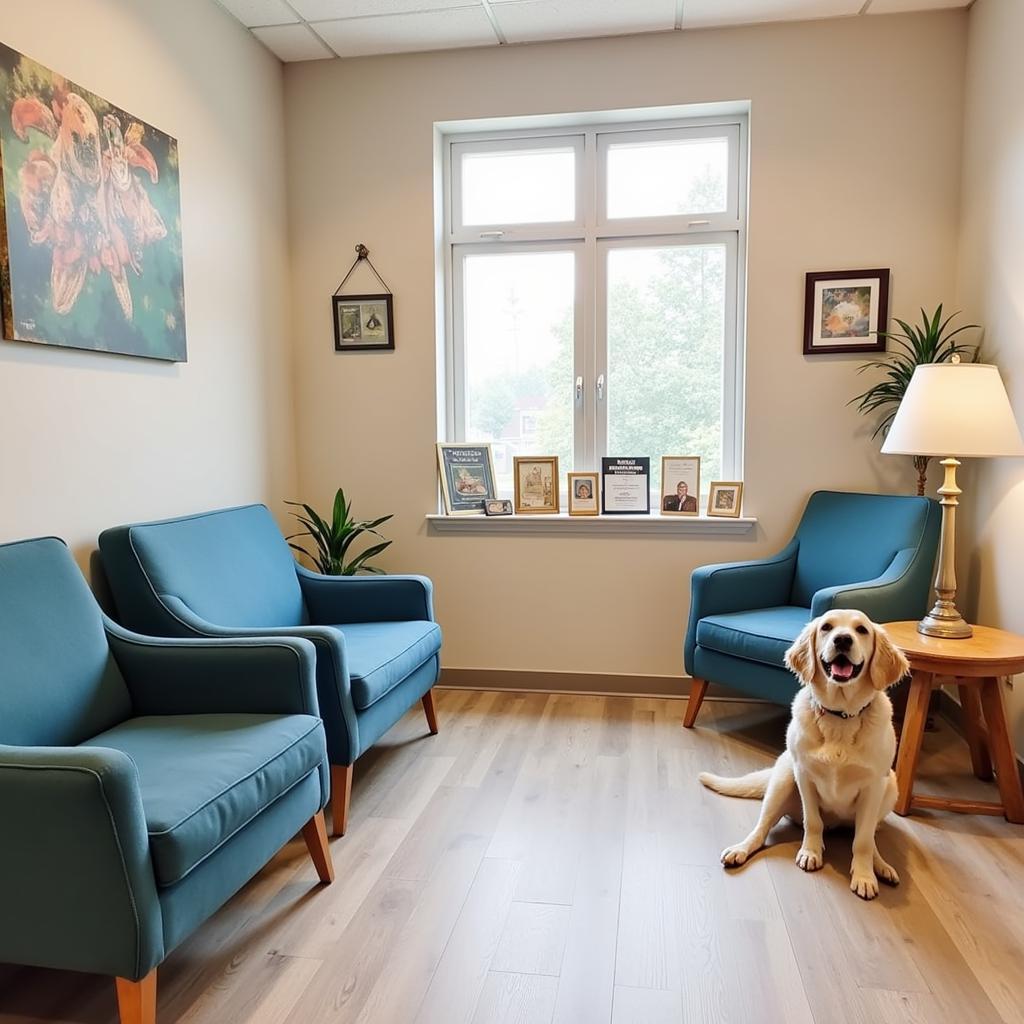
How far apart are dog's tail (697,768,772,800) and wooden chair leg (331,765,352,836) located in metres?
1.14

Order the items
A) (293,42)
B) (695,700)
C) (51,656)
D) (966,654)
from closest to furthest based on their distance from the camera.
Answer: (51,656), (966,654), (695,700), (293,42)


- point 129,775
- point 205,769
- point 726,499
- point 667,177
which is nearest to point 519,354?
point 667,177

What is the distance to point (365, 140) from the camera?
11.6ft

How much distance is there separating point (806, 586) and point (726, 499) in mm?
499

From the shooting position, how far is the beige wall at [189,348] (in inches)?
84.7

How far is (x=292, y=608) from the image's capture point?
289 centimetres

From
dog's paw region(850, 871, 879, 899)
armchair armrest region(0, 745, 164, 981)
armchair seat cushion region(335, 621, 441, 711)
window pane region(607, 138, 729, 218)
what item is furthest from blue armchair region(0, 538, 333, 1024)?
window pane region(607, 138, 729, 218)

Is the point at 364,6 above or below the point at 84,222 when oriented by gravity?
above

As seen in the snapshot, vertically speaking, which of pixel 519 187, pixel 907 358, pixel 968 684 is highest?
→ pixel 519 187

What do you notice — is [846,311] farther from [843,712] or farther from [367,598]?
A: [367,598]

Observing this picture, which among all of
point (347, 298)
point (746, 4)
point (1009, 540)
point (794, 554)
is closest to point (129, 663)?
point (347, 298)

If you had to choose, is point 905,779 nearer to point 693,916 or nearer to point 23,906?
point 693,916

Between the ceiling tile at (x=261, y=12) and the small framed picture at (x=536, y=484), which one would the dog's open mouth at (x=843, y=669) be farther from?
the ceiling tile at (x=261, y=12)

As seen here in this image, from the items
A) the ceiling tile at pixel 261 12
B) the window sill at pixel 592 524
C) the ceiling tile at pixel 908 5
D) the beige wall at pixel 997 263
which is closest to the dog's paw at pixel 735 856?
the beige wall at pixel 997 263
